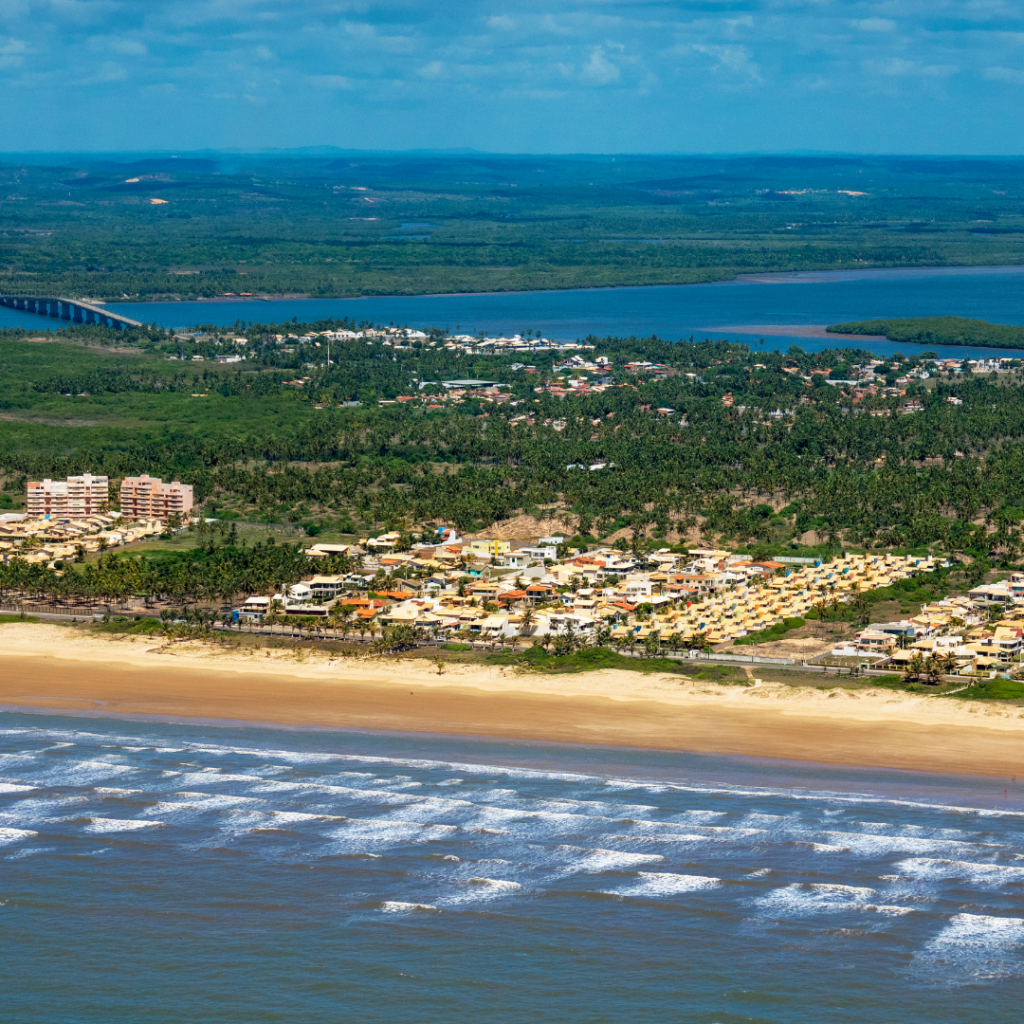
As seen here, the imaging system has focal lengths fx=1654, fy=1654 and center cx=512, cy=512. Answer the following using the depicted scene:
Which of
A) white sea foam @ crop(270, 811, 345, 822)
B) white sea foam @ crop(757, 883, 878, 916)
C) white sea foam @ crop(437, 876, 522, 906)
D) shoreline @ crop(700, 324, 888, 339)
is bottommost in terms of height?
white sea foam @ crop(437, 876, 522, 906)

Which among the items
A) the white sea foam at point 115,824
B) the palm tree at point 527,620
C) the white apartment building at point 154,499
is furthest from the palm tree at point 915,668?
the white apartment building at point 154,499

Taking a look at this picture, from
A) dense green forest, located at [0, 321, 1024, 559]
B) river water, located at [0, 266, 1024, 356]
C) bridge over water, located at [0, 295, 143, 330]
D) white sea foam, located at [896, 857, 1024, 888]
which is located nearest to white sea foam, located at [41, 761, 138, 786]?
white sea foam, located at [896, 857, 1024, 888]

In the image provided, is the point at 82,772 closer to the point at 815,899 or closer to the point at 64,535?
the point at 815,899

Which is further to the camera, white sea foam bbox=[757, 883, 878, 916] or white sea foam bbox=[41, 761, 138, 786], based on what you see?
white sea foam bbox=[41, 761, 138, 786]

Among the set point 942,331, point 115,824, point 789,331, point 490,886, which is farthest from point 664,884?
point 789,331

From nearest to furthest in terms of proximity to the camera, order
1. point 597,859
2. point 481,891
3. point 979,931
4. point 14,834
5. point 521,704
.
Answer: point 979,931 < point 481,891 < point 597,859 < point 14,834 < point 521,704

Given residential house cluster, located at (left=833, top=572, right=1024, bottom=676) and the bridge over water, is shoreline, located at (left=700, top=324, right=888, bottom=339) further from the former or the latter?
residential house cluster, located at (left=833, top=572, right=1024, bottom=676)
